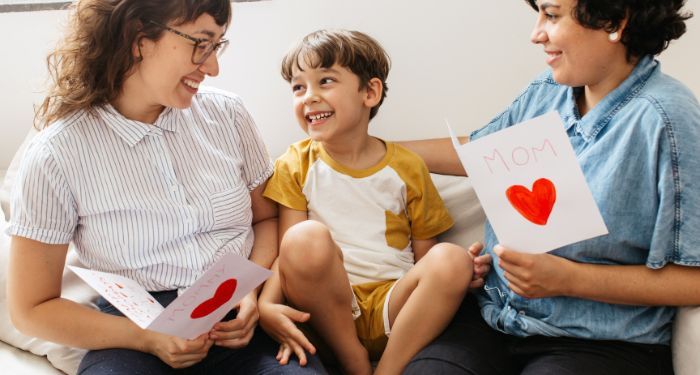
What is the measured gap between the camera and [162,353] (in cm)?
134

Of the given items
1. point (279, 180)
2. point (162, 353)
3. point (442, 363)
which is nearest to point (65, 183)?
point (162, 353)

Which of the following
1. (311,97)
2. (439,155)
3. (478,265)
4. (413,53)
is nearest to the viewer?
(478,265)

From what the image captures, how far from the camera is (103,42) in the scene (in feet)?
4.35

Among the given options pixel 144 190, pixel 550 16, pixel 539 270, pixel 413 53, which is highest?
pixel 550 16

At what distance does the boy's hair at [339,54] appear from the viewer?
1.61 meters

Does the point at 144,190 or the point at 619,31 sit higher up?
the point at 619,31

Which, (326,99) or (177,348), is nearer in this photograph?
(177,348)

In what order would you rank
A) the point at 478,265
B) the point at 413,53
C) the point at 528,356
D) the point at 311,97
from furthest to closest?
the point at 413,53
the point at 311,97
the point at 478,265
the point at 528,356

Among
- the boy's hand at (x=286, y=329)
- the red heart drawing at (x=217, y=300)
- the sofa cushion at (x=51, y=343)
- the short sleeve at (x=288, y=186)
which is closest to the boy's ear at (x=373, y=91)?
the short sleeve at (x=288, y=186)

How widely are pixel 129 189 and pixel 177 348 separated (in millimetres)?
338

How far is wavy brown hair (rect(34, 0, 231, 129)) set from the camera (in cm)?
131

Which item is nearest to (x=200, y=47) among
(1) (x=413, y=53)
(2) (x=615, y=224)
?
(1) (x=413, y=53)

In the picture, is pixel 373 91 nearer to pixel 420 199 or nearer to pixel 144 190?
pixel 420 199

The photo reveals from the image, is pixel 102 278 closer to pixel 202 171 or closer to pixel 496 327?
pixel 202 171
